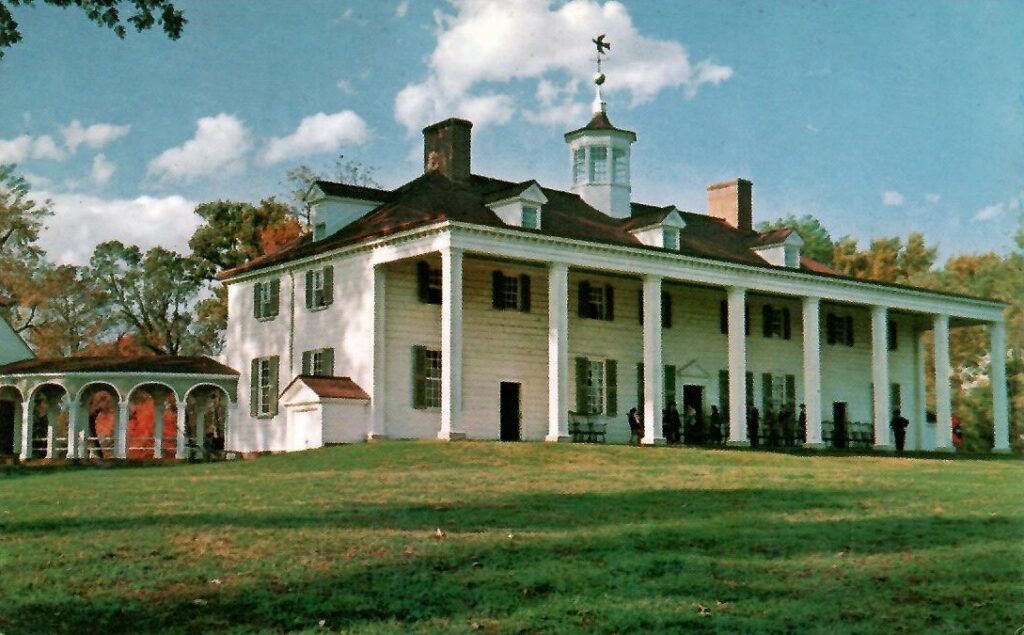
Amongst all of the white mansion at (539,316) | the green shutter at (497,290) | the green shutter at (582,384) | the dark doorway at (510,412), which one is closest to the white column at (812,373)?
the white mansion at (539,316)

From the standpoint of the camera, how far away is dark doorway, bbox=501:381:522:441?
1369 inches

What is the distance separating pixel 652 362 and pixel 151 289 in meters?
31.6

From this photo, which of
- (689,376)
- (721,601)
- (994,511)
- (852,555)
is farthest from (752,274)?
(721,601)

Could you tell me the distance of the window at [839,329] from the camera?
44850 millimetres

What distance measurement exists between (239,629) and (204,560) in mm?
2224

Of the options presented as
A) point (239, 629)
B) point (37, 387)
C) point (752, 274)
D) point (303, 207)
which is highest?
point (303, 207)

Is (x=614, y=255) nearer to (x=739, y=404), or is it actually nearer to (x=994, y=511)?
(x=739, y=404)

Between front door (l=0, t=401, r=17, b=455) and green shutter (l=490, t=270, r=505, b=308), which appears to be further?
front door (l=0, t=401, r=17, b=455)

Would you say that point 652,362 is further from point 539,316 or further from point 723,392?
point 723,392

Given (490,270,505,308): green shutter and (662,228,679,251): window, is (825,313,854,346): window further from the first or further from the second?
(490,270,505,308): green shutter

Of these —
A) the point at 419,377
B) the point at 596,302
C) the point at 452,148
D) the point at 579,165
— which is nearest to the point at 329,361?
the point at 419,377

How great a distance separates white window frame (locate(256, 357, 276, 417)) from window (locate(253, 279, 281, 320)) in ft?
4.48

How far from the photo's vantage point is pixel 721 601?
11.0m

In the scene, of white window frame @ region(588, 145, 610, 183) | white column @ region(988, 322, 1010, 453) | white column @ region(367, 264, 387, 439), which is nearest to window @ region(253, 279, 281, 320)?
white column @ region(367, 264, 387, 439)
